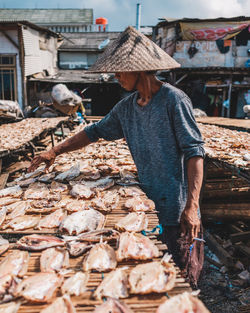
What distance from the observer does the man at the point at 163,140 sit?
6.41ft

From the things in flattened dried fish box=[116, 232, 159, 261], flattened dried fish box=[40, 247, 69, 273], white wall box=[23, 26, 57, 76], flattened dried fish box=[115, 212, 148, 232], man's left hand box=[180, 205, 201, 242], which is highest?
white wall box=[23, 26, 57, 76]

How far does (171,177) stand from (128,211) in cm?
47

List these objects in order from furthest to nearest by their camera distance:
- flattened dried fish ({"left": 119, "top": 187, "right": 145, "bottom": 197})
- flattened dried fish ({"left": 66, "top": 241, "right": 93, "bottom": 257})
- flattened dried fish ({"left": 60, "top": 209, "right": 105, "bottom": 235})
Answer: flattened dried fish ({"left": 119, "top": 187, "right": 145, "bottom": 197}) < flattened dried fish ({"left": 60, "top": 209, "right": 105, "bottom": 235}) < flattened dried fish ({"left": 66, "top": 241, "right": 93, "bottom": 257})

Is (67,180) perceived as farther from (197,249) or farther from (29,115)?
(29,115)

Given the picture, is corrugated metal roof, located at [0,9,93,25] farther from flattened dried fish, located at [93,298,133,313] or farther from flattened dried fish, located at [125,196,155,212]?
flattened dried fish, located at [93,298,133,313]

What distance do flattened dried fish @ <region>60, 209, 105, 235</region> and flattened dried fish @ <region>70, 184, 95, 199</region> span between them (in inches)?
11.5

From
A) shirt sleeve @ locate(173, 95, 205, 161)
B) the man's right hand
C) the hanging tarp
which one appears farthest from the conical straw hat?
the hanging tarp

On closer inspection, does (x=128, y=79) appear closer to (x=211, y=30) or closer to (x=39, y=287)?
(x=39, y=287)

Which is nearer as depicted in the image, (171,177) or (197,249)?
(171,177)

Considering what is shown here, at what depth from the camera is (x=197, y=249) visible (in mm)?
2311

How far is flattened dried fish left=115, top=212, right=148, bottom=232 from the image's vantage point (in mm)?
1602

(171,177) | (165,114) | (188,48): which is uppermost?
(188,48)

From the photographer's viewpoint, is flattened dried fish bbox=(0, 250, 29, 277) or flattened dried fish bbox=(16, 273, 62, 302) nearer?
flattened dried fish bbox=(16, 273, 62, 302)

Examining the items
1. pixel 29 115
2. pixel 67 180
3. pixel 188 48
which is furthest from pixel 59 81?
pixel 67 180
